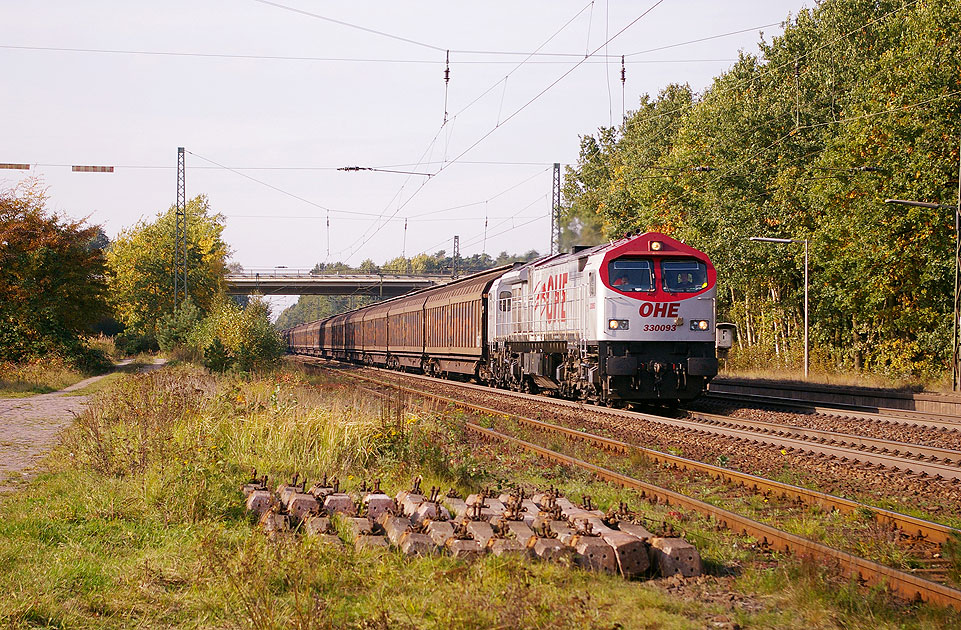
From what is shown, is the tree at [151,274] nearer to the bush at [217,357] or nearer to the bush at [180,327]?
the bush at [180,327]

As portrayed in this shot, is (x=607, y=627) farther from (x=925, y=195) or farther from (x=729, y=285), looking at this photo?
(x=729, y=285)

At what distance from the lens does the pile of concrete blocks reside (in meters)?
5.90

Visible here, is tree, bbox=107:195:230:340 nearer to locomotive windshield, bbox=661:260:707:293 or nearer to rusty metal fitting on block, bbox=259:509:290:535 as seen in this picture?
locomotive windshield, bbox=661:260:707:293

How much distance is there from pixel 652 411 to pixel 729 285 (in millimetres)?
19693

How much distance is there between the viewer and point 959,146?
2694 centimetres

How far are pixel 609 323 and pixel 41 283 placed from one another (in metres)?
23.5

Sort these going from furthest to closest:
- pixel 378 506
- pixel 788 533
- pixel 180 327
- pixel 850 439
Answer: pixel 180 327 < pixel 850 439 < pixel 378 506 < pixel 788 533

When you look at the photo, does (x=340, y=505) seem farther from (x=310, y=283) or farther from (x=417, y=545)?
(x=310, y=283)

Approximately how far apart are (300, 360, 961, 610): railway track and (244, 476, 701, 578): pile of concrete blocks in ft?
3.86

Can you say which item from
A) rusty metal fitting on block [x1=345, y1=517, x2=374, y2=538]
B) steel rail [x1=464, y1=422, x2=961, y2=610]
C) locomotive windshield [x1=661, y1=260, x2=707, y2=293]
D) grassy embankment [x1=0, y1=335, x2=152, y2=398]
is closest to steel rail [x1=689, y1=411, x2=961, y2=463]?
locomotive windshield [x1=661, y1=260, x2=707, y2=293]

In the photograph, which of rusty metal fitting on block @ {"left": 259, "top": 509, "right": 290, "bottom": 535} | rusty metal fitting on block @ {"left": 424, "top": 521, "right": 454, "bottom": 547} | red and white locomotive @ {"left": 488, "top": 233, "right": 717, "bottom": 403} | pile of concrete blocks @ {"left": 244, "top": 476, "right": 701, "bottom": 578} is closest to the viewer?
pile of concrete blocks @ {"left": 244, "top": 476, "right": 701, "bottom": 578}

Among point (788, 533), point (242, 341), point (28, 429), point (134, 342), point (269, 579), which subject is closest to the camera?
point (269, 579)

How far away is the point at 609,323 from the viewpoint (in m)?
17.2

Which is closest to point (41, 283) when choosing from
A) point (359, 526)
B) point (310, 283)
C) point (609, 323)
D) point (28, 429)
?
point (28, 429)
